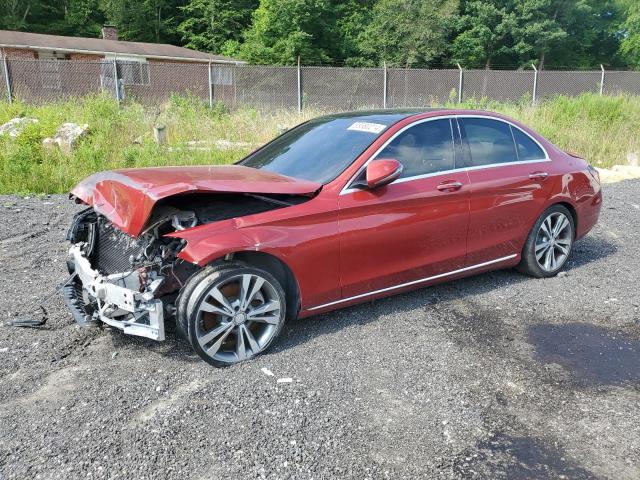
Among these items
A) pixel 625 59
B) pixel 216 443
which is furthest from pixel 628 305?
pixel 625 59

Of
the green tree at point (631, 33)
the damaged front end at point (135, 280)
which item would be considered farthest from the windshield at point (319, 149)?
the green tree at point (631, 33)

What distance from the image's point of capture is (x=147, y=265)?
12.1 feet

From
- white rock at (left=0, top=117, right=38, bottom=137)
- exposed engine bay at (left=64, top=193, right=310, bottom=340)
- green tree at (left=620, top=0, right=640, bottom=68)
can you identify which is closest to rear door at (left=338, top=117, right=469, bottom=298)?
exposed engine bay at (left=64, top=193, right=310, bottom=340)

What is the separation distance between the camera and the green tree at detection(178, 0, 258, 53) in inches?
1668

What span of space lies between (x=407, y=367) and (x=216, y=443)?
1.44 m

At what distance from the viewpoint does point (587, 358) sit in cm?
404

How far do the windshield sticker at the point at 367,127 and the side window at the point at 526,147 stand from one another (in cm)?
156

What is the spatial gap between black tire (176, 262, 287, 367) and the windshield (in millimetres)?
931

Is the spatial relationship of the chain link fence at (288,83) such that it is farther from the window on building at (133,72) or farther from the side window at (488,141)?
the side window at (488,141)

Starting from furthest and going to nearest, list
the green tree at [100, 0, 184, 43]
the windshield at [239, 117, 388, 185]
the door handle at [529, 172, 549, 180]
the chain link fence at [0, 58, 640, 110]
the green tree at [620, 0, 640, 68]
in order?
the green tree at [620, 0, 640, 68] < the green tree at [100, 0, 184, 43] < the chain link fence at [0, 58, 640, 110] < the door handle at [529, 172, 549, 180] < the windshield at [239, 117, 388, 185]

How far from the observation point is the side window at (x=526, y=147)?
5.41 metres

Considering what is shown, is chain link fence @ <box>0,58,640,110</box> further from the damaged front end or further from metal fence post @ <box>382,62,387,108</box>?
the damaged front end

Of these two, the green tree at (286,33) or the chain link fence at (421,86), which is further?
the green tree at (286,33)

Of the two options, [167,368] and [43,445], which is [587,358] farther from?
[43,445]
